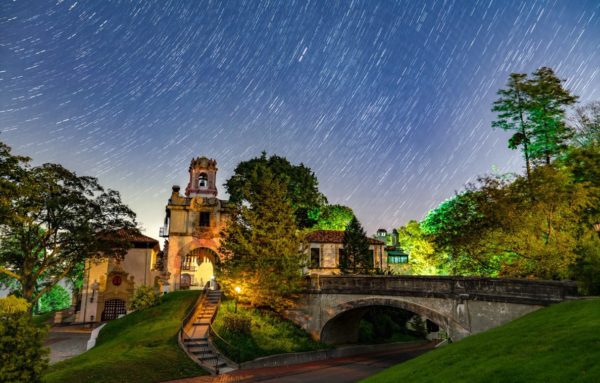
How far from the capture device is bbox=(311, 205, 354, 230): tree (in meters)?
61.9

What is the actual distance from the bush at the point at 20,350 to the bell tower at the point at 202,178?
40216 mm

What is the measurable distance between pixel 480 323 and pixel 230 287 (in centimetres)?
1899

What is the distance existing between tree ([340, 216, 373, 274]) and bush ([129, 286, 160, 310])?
68.9ft

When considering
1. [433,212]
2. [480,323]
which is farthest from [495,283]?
[433,212]

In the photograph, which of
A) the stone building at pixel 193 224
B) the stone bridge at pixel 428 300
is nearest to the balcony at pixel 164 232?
the stone building at pixel 193 224

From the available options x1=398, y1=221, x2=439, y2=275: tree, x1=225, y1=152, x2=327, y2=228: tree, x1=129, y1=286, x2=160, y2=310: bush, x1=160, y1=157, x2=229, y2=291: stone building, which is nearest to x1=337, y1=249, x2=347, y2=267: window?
x1=225, y1=152, x2=327, y2=228: tree

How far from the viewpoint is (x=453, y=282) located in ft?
81.3

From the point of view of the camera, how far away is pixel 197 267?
190 ft

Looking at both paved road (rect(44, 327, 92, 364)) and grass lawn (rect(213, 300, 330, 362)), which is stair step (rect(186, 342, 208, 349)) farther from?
paved road (rect(44, 327, 92, 364))

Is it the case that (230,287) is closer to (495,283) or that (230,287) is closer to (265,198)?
(265,198)

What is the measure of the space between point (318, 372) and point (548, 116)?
26.6 meters

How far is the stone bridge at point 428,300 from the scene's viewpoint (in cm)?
2061

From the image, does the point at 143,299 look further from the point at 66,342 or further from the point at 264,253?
the point at 264,253

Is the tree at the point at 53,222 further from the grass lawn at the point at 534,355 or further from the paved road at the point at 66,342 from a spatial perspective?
the grass lawn at the point at 534,355
